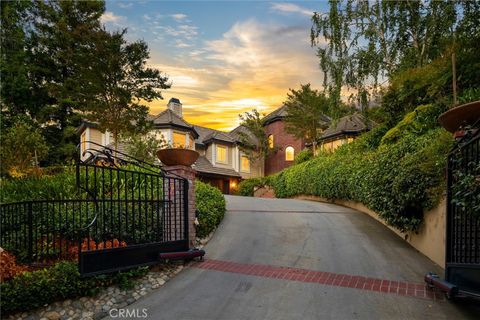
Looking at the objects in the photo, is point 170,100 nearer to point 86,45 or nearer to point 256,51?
point 86,45

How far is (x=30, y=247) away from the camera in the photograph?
238 inches

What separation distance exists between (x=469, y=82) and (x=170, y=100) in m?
25.1

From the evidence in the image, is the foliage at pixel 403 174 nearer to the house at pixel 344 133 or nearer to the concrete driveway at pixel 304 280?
the concrete driveway at pixel 304 280

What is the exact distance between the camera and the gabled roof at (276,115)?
106 feet

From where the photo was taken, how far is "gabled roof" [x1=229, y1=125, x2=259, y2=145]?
1278 inches

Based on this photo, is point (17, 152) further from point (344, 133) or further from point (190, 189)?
point (344, 133)

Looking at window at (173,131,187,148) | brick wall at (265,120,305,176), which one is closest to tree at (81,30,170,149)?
window at (173,131,187,148)

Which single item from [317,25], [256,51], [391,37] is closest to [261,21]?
[256,51]

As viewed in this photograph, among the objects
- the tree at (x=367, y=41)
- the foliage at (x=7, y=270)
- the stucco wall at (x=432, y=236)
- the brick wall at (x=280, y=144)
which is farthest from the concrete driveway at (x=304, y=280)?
the brick wall at (x=280, y=144)

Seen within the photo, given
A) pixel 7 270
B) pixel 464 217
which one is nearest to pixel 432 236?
pixel 464 217

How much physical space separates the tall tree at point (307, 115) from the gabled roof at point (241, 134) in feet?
14.5

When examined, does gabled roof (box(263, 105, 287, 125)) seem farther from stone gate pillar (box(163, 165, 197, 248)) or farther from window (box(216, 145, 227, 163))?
stone gate pillar (box(163, 165, 197, 248))

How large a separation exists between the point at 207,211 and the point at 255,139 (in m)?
25.0

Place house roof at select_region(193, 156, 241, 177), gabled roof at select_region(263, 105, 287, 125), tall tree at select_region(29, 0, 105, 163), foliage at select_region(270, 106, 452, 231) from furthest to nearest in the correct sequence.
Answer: gabled roof at select_region(263, 105, 287, 125), house roof at select_region(193, 156, 241, 177), tall tree at select_region(29, 0, 105, 163), foliage at select_region(270, 106, 452, 231)
